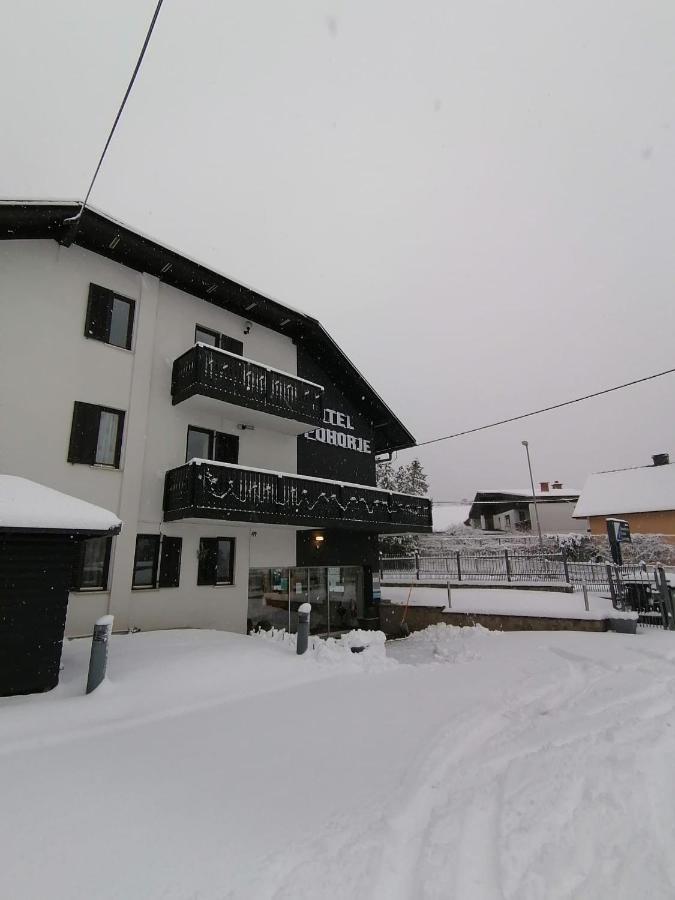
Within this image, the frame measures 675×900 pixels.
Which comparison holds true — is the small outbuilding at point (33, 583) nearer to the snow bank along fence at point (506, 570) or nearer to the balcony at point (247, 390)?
the balcony at point (247, 390)

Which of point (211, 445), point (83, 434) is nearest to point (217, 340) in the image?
point (211, 445)

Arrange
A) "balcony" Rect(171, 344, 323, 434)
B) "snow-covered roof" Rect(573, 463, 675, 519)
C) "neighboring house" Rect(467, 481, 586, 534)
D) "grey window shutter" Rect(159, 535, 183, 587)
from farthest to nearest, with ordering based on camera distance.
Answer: "neighboring house" Rect(467, 481, 586, 534)
"snow-covered roof" Rect(573, 463, 675, 519)
"balcony" Rect(171, 344, 323, 434)
"grey window shutter" Rect(159, 535, 183, 587)

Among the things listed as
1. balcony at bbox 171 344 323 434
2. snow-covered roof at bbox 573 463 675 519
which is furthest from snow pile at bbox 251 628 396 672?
snow-covered roof at bbox 573 463 675 519

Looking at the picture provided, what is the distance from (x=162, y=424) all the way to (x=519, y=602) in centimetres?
1341

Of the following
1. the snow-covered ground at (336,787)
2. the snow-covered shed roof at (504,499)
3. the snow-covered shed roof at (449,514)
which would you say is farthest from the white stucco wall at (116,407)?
the snow-covered shed roof at (449,514)

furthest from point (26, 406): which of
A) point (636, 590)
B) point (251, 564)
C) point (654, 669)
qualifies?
point (636, 590)

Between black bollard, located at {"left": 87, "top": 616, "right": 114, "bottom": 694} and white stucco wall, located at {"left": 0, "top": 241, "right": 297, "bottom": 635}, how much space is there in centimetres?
488

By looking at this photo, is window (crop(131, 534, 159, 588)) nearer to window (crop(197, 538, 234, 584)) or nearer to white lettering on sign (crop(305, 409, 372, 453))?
window (crop(197, 538, 234, 584))

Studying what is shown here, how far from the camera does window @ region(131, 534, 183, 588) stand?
1198 cm

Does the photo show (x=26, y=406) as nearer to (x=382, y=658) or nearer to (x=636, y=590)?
(x=382, y=658)

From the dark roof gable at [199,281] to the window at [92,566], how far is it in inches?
308

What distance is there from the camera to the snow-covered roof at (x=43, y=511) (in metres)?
6.42

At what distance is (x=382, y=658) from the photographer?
9.64m

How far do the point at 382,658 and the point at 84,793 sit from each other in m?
6.73
